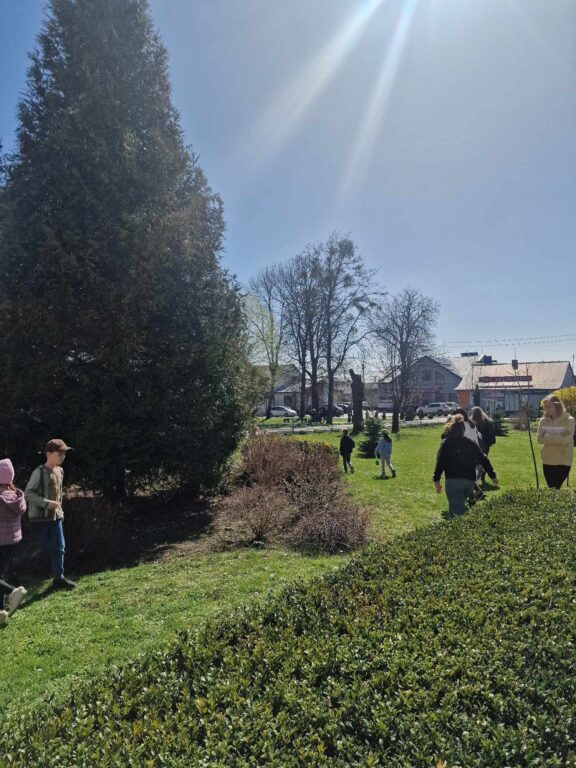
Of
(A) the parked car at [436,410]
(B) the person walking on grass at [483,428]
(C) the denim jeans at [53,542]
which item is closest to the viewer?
(C) the denim jeans at [53,542]

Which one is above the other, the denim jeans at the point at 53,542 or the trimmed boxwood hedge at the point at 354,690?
the trimmed boxwood hedge at the point at 354,690

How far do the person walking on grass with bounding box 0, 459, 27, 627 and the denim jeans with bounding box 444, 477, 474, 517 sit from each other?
5.20 meters

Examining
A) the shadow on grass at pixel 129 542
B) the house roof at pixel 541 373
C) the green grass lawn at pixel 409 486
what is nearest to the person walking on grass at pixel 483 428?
the green grass lawn at pixel 409 486

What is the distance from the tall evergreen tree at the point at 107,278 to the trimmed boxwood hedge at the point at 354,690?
569 cm

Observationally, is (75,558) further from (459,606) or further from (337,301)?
(337,301)

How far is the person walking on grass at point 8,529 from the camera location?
443 cm

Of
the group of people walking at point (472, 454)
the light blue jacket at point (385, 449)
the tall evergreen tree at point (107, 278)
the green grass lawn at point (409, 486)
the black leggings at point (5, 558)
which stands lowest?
the green grass lawn at point (409, 486)

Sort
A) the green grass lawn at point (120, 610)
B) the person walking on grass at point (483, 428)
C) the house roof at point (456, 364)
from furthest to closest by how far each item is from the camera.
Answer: the house roof at point (456, 364) < the person walking on grass at point (483, 428) < the green grass lawn at point (120, 610)

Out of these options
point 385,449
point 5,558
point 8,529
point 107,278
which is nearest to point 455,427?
point 8,529

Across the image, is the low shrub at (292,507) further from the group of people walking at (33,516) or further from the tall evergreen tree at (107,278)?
the group of people walking at (33,516)

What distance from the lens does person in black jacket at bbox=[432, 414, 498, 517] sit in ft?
20.7

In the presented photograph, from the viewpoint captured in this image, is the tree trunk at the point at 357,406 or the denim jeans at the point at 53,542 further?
the tree trunk at the point at 357,406

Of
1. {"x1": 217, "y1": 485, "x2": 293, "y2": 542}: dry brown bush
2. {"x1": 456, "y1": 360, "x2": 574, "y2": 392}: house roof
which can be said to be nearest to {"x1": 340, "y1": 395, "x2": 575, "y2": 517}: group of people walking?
{"x1": 217, "y1": 485, "x2": 293, "y2": 542}: dry brown bush

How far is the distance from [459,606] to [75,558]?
5251mm
